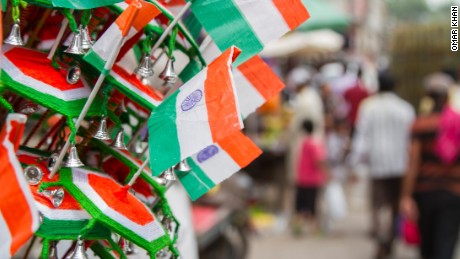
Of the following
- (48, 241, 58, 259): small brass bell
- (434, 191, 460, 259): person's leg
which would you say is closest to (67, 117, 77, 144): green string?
(48, 241, 58, 259): small brass bell

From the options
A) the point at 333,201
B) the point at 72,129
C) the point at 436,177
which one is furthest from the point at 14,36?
the point at 333,201

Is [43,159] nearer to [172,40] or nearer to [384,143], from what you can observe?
[172,40]

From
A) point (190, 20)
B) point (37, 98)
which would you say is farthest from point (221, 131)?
point (190, 20)

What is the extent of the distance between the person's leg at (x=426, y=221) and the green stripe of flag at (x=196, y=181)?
4258 mm

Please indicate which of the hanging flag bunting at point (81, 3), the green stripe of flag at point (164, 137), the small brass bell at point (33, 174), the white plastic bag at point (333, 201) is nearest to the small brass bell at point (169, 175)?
the green stripe of flag at point (164, 137)

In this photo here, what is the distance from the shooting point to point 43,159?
174 cm

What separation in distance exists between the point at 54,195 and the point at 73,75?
0.25m

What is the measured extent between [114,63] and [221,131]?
0.34 m

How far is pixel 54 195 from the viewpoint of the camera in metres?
1.63

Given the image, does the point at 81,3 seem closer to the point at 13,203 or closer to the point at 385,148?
the point at 13,203

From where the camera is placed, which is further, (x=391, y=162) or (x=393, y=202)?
(x=393, y=202)

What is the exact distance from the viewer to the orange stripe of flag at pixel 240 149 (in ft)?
6.19

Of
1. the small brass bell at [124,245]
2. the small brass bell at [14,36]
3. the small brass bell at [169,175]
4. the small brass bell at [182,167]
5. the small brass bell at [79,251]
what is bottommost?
the small brass bell at [124,245]

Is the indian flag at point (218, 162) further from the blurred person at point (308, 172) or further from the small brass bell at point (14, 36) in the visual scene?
the blurred person at point (308, 172)
